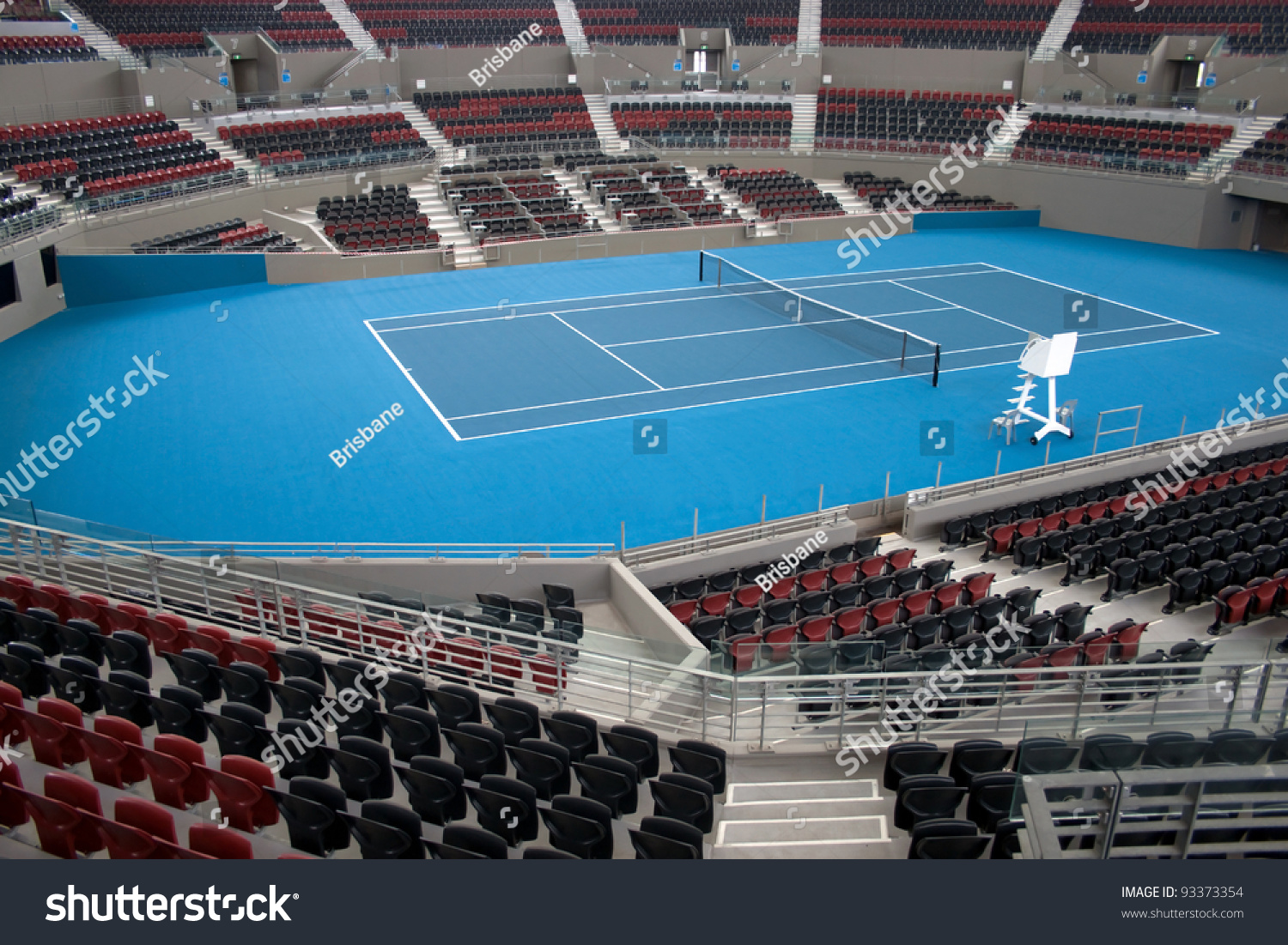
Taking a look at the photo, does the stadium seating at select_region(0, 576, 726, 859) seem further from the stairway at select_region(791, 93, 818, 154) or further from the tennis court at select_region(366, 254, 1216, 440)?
the stairway at select_region(791, 93, 818, 154)

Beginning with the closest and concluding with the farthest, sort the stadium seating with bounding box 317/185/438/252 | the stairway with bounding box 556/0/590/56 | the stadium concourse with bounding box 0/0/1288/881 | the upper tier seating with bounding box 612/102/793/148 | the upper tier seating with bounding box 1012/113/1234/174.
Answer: the stadium concourse with bounding box 0/0/1288/881
the stadium seating with bounding box 317/185/438/252
the upper tier seating with bounding box 1012/113/1234/174
the upper tier seating with bounding box 612/102/793/148
the stairway with bounding box 556/0/590/56

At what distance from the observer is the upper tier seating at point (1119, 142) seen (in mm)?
36656

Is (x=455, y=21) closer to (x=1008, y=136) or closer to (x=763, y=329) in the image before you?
(x=1008, y=136)

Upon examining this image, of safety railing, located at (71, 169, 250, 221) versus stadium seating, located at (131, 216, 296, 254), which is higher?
safety railing, located at (71, 169, 250, 221)

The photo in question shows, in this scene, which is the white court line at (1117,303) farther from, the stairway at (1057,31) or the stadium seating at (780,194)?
the stairway at (1057,31)

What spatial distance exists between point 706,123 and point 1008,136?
12.3 metres

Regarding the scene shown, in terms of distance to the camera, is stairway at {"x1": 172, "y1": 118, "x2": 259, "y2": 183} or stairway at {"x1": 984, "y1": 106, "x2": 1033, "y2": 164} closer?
stairway at {"x1": 172, "y1": 118, "x2": 259, "y2": 183}

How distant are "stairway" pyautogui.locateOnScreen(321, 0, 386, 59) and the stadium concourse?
73 cm

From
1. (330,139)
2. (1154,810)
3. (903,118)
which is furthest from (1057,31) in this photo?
(1154,810)

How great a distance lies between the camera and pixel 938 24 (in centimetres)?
4741

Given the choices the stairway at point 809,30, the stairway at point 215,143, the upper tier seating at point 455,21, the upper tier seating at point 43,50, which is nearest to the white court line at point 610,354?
the stairway at point 215,143

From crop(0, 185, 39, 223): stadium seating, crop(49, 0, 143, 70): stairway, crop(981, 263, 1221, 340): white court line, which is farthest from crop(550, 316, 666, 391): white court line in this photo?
crop(49, 0, 143, 70): stairway

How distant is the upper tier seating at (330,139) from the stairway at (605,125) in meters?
7.45

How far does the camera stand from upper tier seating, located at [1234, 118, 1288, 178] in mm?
33719
